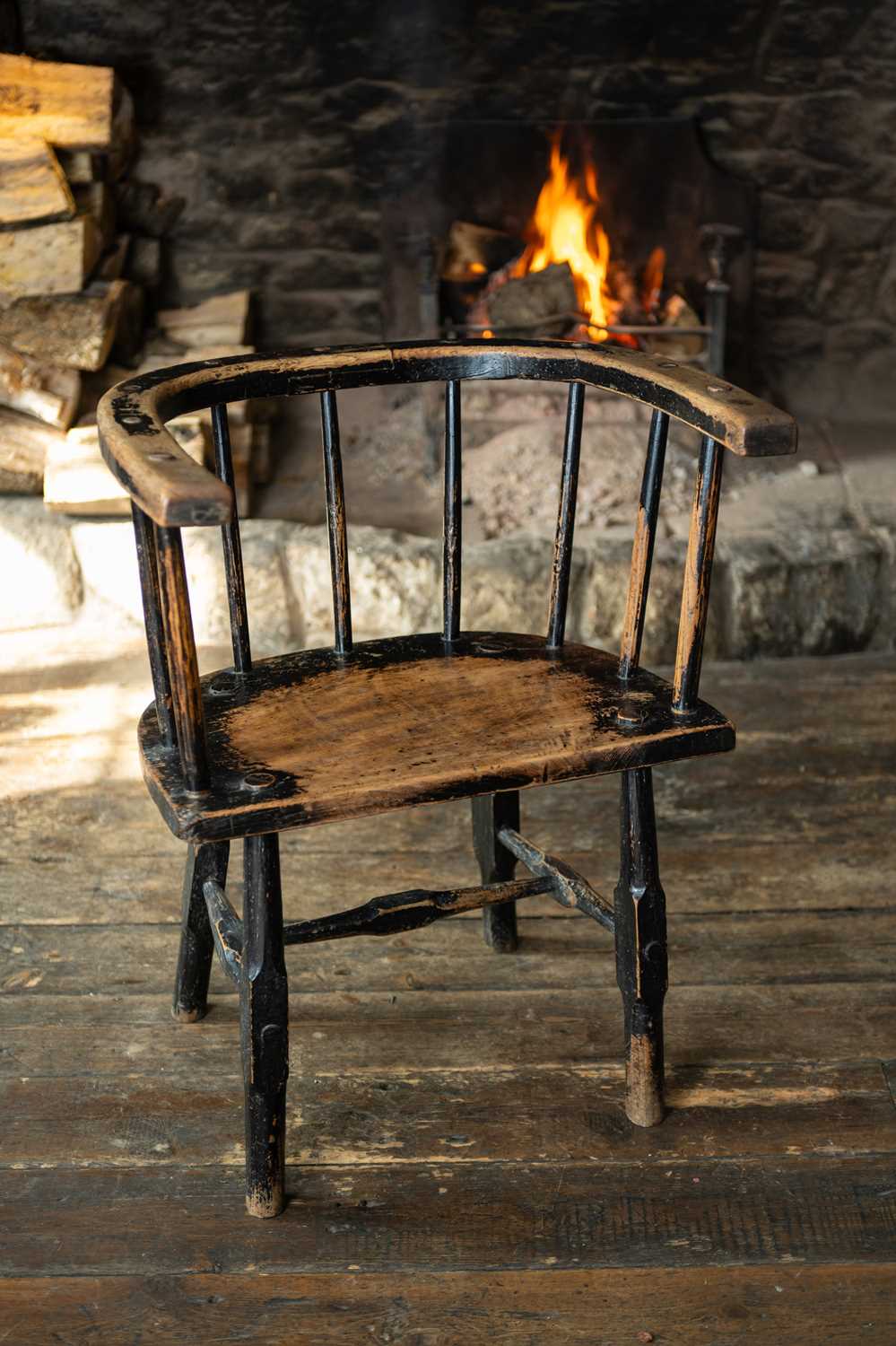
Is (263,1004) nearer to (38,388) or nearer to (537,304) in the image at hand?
(38,388)

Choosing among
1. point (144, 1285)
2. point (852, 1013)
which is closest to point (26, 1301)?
point (144, 1285)

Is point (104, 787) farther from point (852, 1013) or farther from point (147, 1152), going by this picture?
point (852, 1013)

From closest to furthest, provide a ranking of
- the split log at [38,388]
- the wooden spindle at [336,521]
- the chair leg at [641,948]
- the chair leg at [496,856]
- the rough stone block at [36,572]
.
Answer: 1. the chair leg at [641,948]
2. the wooden spindle at [336,521]
3. the chair leg at [496,856]
4. the rough stone block at [36,572]
5. the split log at [38,388]

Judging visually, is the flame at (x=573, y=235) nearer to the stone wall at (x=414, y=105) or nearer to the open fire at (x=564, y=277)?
the open fire at (x=564, y=277)

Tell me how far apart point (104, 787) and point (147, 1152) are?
37.2 inches

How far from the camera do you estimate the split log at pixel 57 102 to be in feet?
10.4

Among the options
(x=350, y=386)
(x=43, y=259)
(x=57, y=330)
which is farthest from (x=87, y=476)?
(x=350, y=386)

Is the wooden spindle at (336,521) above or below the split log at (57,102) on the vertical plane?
below

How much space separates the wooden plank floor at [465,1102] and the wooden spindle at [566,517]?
50 centimetres

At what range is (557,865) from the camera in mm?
1755

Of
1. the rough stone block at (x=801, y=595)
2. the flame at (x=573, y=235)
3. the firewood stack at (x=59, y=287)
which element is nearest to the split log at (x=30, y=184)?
the firewood stack at (x=59, y=287)

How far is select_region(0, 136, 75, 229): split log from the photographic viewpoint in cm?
312

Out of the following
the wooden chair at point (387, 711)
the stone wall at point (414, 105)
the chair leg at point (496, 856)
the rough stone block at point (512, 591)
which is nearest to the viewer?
the wooden chair at point (387, 711)

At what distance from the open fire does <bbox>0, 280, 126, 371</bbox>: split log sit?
806mm
